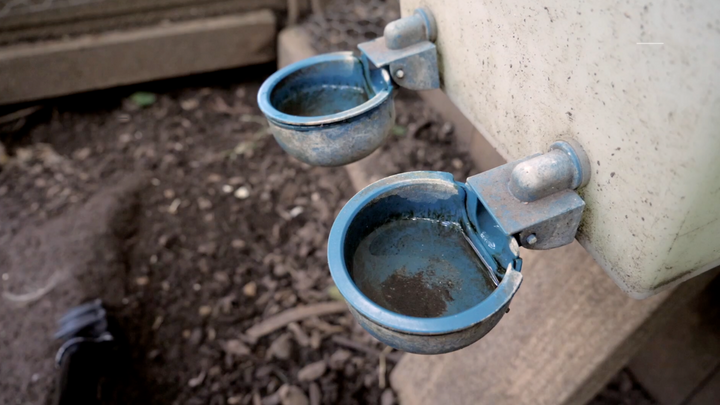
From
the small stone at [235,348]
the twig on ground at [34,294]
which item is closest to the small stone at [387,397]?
the small stone at [235,348]

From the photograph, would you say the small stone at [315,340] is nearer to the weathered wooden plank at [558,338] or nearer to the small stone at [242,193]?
the weathered wooden plank at [558,338]

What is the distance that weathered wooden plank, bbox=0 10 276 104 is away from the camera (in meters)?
2.53

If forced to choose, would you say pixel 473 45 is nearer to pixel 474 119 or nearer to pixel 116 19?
pixel 474 119

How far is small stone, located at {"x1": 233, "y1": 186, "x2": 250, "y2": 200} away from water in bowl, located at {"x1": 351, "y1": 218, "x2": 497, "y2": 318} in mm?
1495

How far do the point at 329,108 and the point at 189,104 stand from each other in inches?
73.0

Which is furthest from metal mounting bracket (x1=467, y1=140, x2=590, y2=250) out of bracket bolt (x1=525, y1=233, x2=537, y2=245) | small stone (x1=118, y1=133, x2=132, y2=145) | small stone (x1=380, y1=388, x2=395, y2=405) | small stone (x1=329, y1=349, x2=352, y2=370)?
small stone (x1=118, y1=133, x2=132, y2=145)

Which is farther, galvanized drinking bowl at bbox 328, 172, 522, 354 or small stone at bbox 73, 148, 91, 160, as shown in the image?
small stone at bbox 73, 148, 91, 160

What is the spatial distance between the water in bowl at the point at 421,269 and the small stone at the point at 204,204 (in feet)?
4.96

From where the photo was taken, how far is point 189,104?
2.77 metres

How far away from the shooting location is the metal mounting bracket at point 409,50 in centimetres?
98

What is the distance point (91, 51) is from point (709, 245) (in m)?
2.67

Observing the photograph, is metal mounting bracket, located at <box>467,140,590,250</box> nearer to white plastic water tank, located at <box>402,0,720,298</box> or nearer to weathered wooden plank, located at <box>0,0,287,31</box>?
white plastic water tank, located at <box>402,0,720,298</box>

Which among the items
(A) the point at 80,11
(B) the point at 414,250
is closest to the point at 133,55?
(A) the point at 80,11

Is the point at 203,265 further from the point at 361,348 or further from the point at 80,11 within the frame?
the point at 80,11
